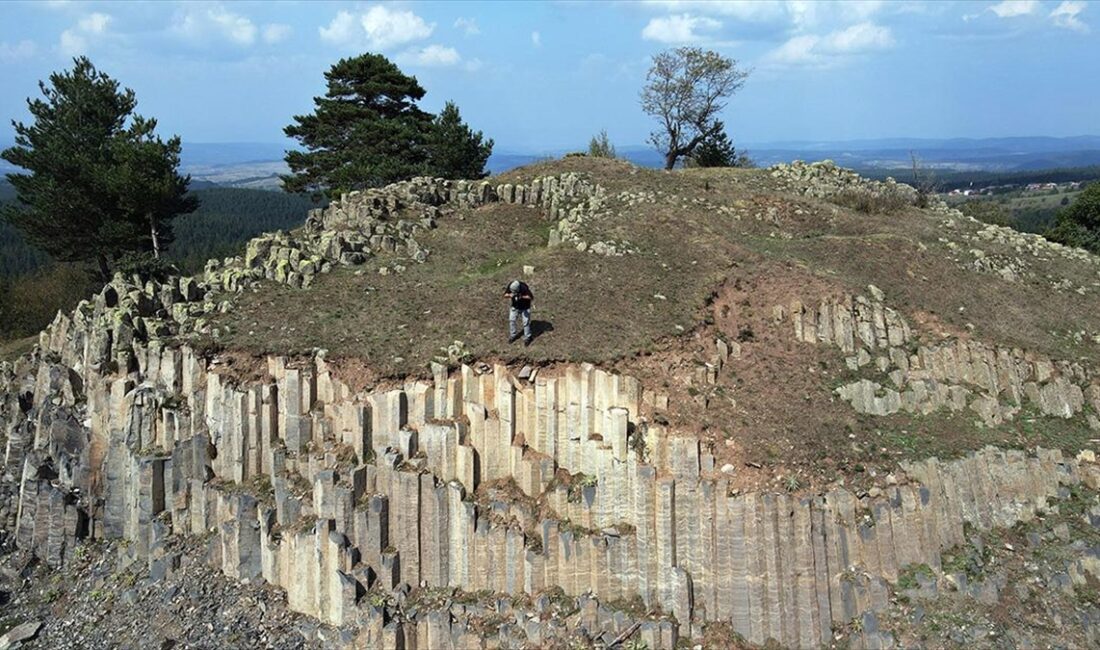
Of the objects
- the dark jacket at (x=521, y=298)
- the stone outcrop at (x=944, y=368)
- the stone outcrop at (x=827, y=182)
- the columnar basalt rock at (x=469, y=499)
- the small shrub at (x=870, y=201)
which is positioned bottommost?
the columnar basalt rock at (x=469, y=499)

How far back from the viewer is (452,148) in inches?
1379

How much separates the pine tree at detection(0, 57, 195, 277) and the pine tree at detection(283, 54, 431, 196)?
7274 millimetres

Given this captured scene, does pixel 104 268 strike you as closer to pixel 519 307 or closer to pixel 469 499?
pixel 519 307

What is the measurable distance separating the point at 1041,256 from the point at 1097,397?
789 centimetres

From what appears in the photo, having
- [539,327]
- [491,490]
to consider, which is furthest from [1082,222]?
[491,490]

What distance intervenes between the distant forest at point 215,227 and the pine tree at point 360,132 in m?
28.1

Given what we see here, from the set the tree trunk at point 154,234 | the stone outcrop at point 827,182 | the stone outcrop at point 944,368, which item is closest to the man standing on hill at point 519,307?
the stone outcrop at point 944,368

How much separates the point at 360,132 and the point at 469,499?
26.1 meters

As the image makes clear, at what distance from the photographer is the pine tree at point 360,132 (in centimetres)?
3469

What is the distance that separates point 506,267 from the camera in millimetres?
19969

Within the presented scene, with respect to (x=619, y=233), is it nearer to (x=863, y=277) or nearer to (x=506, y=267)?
(x=506, y=267)

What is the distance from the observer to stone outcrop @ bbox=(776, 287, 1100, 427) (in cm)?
1598

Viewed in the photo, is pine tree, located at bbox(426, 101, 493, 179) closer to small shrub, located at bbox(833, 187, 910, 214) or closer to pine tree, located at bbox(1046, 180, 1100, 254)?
small shrub, located at bbox(833, 187, 910, 214)

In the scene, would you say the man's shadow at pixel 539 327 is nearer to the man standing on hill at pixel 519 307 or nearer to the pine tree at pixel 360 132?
the man standing on hill at pixel 519 307
